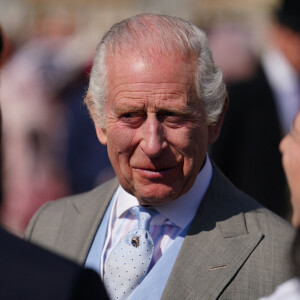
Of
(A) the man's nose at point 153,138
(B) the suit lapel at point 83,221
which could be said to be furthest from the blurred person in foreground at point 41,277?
(B) the suit lapel at point 83,221

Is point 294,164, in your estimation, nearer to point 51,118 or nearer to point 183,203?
point 183,203

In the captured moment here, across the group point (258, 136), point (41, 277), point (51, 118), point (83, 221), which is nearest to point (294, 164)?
point (83, 221)

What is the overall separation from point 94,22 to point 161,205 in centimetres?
1162

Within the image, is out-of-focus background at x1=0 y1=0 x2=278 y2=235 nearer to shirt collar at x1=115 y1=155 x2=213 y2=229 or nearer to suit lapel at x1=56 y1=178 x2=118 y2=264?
suit lapel at x1=56 y1=178 x2=118 y2=264

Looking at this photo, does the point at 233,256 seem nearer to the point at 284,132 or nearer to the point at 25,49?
the point at 284,132

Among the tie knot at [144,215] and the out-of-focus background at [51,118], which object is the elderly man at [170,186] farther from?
the out-of-focus background at [51,118]

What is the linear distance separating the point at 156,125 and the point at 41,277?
1.27 m

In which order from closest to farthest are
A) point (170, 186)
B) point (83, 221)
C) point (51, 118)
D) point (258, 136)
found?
point (170, 186) → point (83, 221) → point (258, 136) → point (51, 118)

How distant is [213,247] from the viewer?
3064 millimetres

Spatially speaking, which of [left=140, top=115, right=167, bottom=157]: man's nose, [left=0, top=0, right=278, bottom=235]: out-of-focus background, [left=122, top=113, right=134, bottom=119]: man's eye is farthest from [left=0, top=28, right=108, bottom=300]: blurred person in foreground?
[left=0, top=0, right=278, bottom=235]: out-of-focus background

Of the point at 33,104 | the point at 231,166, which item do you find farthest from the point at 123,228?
the point at 33,104

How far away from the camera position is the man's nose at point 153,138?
9.62ft

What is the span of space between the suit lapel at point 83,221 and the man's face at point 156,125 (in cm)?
33

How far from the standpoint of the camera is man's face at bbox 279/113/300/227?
9.27ft
